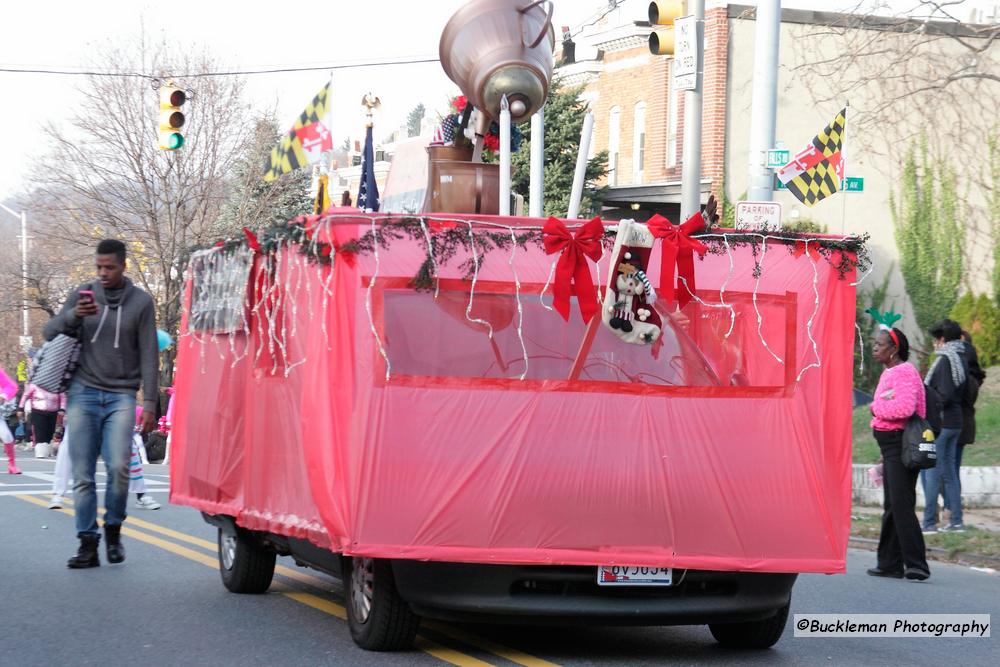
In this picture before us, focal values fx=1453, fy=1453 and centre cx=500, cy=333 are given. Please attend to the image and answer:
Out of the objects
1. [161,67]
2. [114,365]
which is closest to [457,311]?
[114,365]

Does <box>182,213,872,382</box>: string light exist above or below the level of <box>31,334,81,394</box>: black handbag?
above

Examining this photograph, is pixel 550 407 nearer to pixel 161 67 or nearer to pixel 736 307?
pixel 736 307

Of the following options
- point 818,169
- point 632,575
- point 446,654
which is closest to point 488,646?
point 446,654

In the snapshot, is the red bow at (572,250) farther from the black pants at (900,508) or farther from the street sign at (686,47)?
the street sign at (686,47)

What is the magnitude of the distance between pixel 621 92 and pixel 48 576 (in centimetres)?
2881

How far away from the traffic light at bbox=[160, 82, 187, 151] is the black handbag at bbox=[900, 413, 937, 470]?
489 inches

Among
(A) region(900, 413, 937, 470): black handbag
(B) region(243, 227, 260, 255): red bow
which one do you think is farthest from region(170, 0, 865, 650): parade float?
(A) region(900, 413, 937, 470): black handbag

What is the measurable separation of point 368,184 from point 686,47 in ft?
19.1

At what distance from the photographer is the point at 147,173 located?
1560 inches

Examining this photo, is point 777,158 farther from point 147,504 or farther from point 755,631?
point 755,631

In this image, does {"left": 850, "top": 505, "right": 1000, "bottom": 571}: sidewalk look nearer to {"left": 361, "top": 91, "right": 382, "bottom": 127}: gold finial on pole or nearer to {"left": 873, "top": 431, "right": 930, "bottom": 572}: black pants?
{"left": 873, "top": 431, "right": 930, "bottom": 572}: black pants

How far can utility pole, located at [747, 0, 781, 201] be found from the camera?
1420cm

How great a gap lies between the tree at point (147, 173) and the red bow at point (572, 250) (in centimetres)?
3273

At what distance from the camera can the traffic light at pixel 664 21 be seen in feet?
48.2
